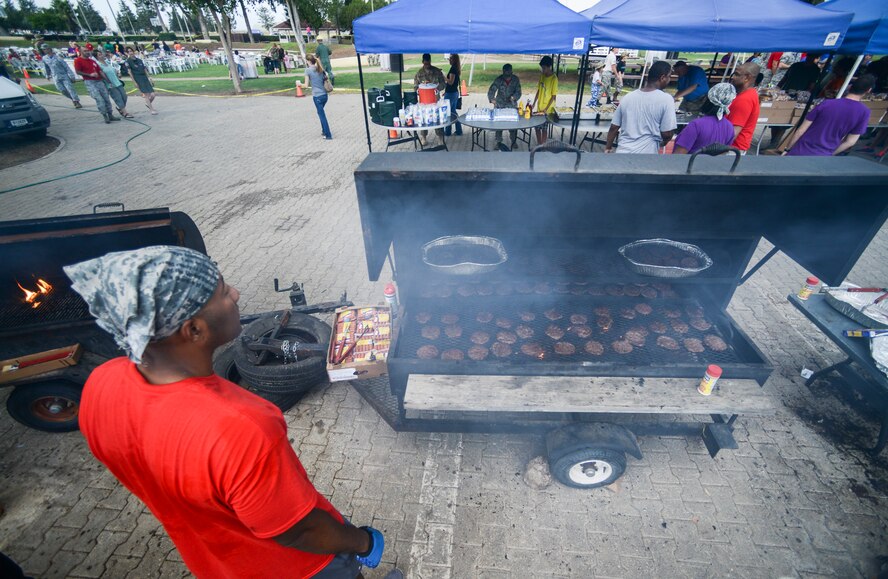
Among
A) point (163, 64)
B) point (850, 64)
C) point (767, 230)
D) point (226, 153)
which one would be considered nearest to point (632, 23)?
point (767, 230)

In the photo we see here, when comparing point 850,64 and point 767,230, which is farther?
point 850,64

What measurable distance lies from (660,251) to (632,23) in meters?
4.33

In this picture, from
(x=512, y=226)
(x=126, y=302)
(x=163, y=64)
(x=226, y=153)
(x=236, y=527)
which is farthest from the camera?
(x=163, y=64)

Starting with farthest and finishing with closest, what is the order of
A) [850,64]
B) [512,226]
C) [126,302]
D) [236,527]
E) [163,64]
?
[163,64] → [850,64] → [512,226] → [236,527] → [126,302]

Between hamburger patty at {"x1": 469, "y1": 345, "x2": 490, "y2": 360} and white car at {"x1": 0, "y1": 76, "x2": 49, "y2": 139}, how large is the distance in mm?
13972

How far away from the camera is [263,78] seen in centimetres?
2464

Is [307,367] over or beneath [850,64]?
beneath

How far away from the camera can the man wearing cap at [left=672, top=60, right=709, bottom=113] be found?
829 centimetres

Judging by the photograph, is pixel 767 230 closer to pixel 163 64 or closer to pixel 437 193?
pixel 437 193

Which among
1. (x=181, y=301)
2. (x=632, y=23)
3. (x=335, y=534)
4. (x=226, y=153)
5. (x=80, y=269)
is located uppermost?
(x=632, y=23)

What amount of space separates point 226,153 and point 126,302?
1139 centimetres

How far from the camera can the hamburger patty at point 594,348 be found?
289 cm

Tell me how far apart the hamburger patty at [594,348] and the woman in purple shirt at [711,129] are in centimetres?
304

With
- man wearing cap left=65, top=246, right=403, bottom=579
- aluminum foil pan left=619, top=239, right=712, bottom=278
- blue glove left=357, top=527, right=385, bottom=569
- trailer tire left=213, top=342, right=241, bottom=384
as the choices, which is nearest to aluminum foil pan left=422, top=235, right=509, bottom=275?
aluminum foil pan left=619, top=239, right=712, bottom=278
